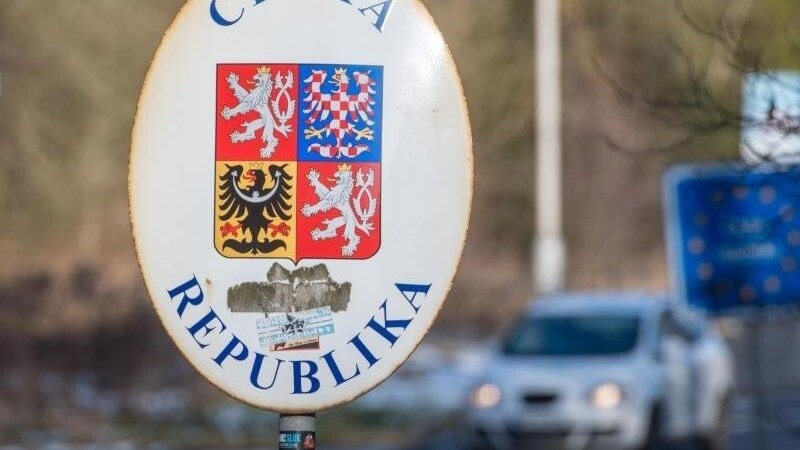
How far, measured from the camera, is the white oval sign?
9.26 feet

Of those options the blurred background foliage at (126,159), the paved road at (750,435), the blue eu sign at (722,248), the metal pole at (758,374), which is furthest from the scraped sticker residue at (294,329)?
the paved road at (750,435)

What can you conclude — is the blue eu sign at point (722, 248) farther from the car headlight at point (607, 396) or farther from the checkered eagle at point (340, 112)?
the checkered eagle at point (340, 112)

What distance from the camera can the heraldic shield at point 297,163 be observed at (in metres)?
2.82

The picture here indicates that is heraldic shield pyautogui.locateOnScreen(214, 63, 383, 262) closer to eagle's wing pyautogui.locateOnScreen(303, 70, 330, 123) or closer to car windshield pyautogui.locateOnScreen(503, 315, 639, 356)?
eagle's wing pyautogui.locateOnScreen(303, 70, 330, 123)

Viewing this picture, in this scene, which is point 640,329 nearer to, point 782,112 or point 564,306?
point 564,306

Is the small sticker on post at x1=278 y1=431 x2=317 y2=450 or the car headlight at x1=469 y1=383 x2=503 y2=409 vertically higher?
the small sticker on post at x1=278 y1=431 x2=317 y2=450

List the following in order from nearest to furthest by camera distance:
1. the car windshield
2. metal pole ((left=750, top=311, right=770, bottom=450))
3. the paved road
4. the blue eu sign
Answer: the blue eu sign
metal pole ((left=750, top=311, right=770, bottom=450))
the car windshield
the paved road

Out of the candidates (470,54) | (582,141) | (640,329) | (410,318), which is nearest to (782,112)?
(410,318)

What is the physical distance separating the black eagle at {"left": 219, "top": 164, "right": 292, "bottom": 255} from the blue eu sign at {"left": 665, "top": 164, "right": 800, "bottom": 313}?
8280 mm

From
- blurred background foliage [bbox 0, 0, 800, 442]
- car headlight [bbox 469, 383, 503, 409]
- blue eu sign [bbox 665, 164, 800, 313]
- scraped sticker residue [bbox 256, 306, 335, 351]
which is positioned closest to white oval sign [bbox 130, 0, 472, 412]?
scraped sticker residue [bbox 256, 306, 335, 351]

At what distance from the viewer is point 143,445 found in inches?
663

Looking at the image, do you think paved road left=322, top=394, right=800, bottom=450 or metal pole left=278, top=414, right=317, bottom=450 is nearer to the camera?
metal pole left=278, top=414, right=317, bottom=450

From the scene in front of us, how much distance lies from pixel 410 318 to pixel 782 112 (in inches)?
161

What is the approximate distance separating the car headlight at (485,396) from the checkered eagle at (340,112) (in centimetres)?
1175
